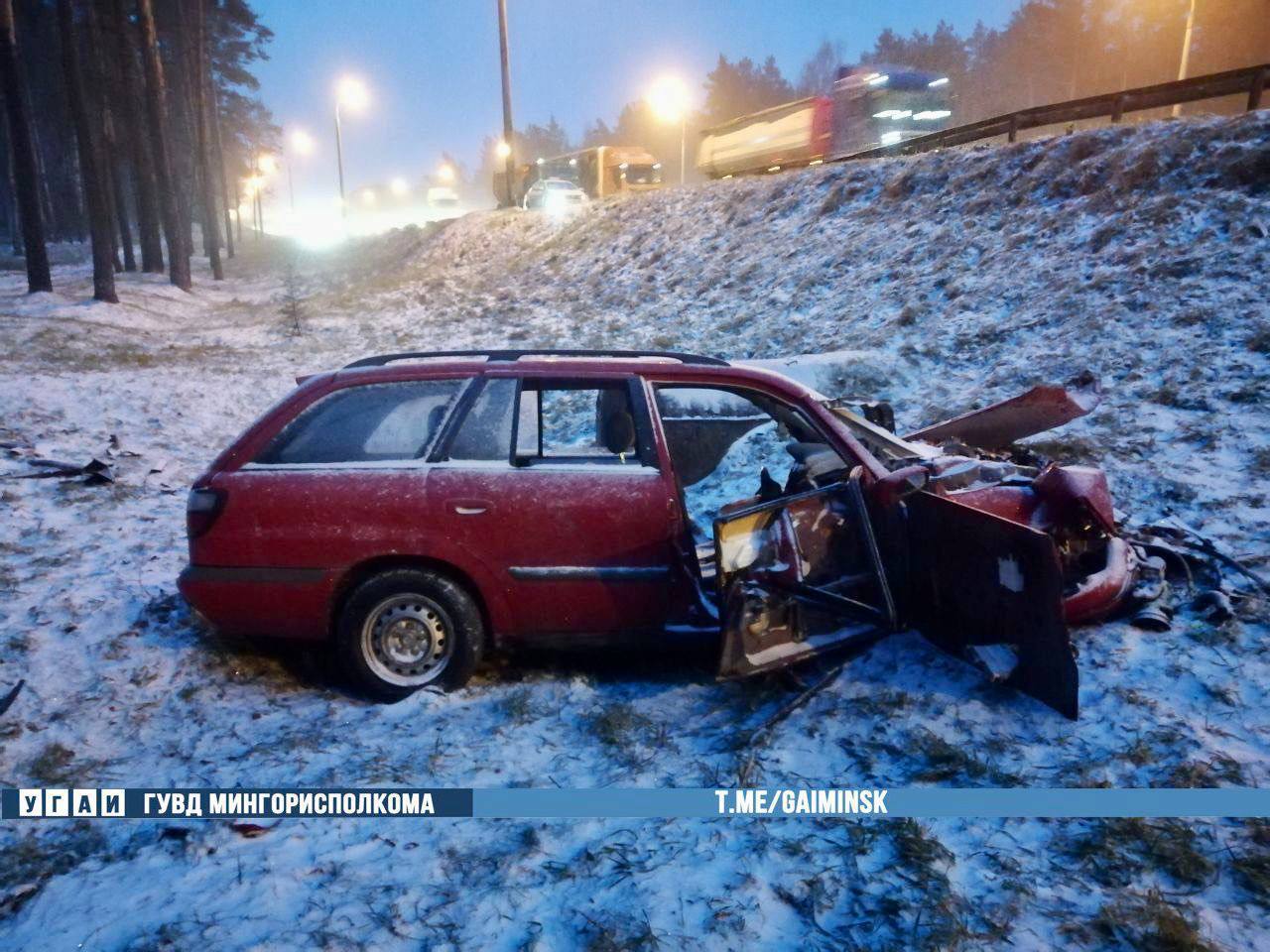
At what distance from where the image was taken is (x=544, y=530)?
388 cm

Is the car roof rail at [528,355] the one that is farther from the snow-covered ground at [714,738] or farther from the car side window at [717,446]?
the car side window at [717,446]

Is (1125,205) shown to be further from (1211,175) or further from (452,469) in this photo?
(452,469)

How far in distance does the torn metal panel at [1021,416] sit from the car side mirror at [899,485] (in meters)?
1.34

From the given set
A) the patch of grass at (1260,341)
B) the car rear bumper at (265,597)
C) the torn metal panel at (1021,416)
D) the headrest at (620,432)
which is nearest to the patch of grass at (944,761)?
the headrest at (620,432)

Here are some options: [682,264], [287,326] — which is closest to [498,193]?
[287,326]

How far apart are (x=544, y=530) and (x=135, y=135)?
85.1 feet

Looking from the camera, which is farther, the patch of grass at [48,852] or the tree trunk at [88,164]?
the tree trunk at [88,164]

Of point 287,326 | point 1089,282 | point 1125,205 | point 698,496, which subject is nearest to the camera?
point 698,496

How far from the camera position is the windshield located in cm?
410

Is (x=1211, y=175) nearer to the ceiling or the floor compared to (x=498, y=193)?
nearer to the floor

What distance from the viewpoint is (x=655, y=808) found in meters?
3.07

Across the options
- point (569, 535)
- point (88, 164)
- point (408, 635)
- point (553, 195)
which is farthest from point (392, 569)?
point (553, 195)

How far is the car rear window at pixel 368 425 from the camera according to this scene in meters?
3.98

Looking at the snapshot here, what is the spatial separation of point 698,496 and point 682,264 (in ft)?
33.6
